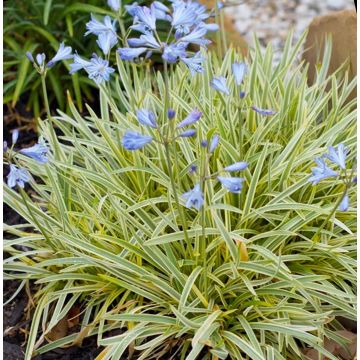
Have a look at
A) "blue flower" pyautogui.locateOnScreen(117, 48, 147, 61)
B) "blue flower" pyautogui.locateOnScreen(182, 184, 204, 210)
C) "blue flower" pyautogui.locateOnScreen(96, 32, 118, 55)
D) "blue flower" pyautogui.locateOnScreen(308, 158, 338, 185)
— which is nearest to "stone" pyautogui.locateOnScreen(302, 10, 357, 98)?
"blue flower" pyautogui.locateOnScreen(96, 32, 118, 55)

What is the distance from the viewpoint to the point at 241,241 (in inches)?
96.2

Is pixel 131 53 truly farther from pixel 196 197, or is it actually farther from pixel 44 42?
pixel 44 42

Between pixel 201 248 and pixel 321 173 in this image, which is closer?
pixel 321 173

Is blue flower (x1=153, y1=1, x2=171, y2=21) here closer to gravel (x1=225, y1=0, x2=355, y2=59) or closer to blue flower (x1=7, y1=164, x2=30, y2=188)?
blue flower (x1=7, y1=164, x2=30, y2=188)

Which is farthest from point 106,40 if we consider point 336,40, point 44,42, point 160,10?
point 44,42

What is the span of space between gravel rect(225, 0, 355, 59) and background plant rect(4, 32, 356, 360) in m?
1.63

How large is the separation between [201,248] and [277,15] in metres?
2.61

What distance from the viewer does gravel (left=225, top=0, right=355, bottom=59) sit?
4.55m

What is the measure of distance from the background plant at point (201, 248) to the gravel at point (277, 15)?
1626 mm

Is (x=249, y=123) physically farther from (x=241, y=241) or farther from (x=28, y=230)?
(x=28, y=230)

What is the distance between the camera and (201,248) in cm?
251

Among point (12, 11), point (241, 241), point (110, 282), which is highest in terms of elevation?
point (12, 11)

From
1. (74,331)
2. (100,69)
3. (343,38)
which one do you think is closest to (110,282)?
(74,331)

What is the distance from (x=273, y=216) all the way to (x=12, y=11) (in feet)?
7.61
